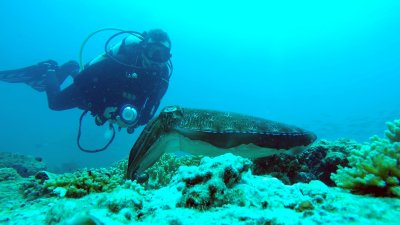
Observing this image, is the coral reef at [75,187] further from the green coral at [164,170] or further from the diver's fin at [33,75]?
the diver's fin at [33,75]

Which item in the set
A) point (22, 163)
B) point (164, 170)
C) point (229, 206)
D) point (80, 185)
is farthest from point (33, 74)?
point (229, 206)

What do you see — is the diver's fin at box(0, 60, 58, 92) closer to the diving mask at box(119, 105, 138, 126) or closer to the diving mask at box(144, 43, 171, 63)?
the diving mask at box(144, 43, 171, 63)

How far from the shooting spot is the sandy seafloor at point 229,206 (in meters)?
1.64

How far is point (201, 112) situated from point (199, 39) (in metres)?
102

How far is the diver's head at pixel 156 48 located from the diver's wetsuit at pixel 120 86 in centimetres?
36

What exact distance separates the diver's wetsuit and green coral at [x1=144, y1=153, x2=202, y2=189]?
3051mm

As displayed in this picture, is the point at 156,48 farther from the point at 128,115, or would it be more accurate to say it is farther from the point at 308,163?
the point at 308,163

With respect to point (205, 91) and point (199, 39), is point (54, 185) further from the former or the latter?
point (205, 91)

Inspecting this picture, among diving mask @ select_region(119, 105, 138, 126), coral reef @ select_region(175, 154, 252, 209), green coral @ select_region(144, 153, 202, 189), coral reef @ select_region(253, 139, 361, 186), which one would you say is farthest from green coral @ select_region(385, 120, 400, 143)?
diving mask @ select_region(119, 105, 138, 126)

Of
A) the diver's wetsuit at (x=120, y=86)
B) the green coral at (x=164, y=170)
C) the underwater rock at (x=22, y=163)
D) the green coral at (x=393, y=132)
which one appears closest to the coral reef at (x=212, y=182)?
the green coral at (x=393, y=132)

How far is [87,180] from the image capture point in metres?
3.35

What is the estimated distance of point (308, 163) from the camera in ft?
13.5

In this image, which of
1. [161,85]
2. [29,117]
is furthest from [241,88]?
[161,85]

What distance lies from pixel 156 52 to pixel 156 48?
14 cm
